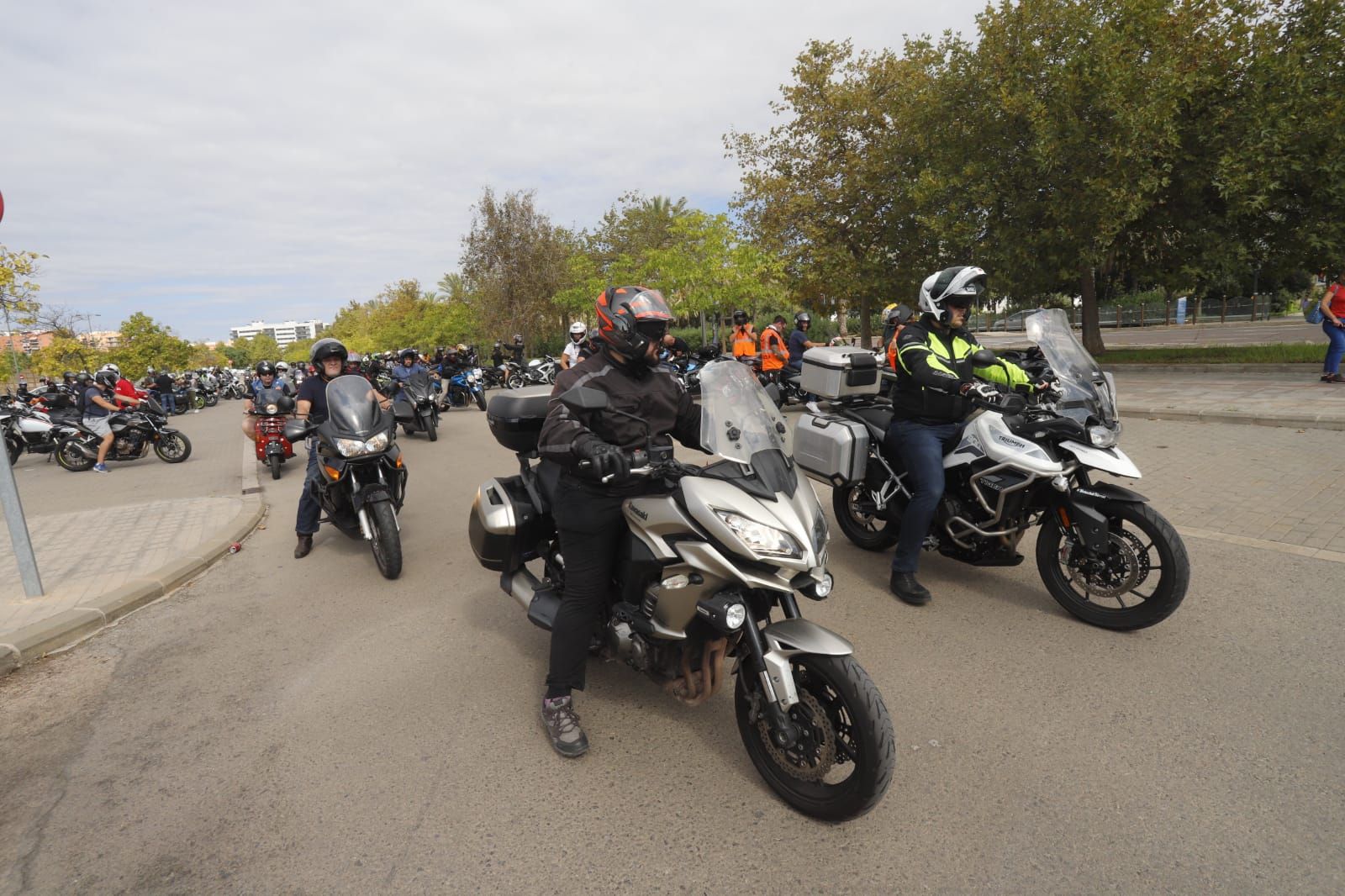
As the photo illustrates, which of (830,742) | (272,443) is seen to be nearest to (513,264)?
(272,443)

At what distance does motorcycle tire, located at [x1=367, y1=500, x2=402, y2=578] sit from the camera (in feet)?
17.2

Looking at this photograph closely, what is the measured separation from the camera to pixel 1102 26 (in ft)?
46.5

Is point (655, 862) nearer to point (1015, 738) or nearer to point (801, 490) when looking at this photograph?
point (801, 490)

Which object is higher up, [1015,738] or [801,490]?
[801,490]

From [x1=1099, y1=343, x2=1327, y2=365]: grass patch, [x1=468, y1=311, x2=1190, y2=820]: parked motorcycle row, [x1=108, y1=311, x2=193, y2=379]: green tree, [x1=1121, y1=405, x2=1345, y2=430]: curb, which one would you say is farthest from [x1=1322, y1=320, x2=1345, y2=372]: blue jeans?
[x1=108, y1=311, x2=193, y2=379]: green tree

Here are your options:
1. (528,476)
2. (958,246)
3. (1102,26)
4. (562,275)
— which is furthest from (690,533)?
(562,275)

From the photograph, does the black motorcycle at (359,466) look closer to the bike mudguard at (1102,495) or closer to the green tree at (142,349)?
the bike mudguard at (1102,495)

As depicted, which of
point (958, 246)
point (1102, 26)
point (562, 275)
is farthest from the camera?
point (562, 275)

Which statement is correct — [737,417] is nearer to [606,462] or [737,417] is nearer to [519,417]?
[606,462]

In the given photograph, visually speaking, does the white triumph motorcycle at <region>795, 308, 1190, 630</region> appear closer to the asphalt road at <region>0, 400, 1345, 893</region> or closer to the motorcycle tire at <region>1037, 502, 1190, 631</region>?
the motorcycle tire at <region>1037, 502, 1190, 631</region>

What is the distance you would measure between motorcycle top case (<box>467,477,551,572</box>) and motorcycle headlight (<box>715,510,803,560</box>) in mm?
1412

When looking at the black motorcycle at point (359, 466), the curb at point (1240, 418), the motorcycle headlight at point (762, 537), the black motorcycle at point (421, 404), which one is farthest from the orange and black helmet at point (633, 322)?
the black motorcycle at point (421, 404)

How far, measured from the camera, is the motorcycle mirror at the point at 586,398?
2.58 m

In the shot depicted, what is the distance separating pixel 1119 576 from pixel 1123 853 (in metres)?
1.80
